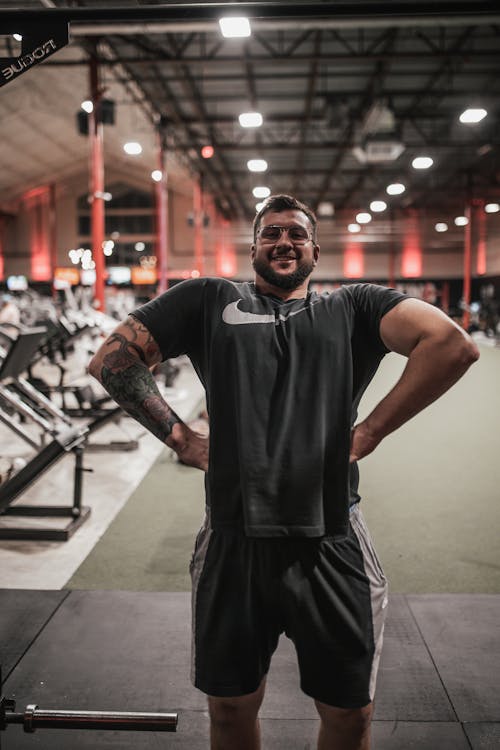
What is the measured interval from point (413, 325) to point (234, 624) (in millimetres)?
808

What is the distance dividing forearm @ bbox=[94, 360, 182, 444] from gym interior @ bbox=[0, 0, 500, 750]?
17.2 inches

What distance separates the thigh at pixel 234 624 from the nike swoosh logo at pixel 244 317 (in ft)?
1.66

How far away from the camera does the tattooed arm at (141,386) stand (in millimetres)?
1589

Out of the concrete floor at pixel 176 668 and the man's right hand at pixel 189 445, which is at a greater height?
the man's right hand at pixel 189 445

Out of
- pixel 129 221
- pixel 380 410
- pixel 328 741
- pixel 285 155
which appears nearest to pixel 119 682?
pixel 328 741

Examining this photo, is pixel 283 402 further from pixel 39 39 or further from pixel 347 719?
pixel 39 39

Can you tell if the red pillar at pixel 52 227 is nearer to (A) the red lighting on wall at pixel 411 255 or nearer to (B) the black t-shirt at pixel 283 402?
(A) the red lighting on wall at pixel 411 255

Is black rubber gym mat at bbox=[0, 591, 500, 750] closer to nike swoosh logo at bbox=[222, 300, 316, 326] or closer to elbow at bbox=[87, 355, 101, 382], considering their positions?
elbow at bbox=[87, 355, 101, 382]

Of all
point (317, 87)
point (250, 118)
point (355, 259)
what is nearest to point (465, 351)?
point (250, 118)

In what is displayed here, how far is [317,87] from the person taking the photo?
13961mm

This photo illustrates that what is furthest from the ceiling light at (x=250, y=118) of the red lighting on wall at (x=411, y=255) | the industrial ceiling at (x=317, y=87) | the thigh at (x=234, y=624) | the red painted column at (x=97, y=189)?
the red lighting on wall at (x=411, y=255)

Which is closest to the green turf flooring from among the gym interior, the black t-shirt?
the gym interior

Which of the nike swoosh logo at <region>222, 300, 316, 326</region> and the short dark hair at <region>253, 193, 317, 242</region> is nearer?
the nike swoosh logo at <region>222, 300, 316, 326</region>

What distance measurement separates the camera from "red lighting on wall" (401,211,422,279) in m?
28.5
